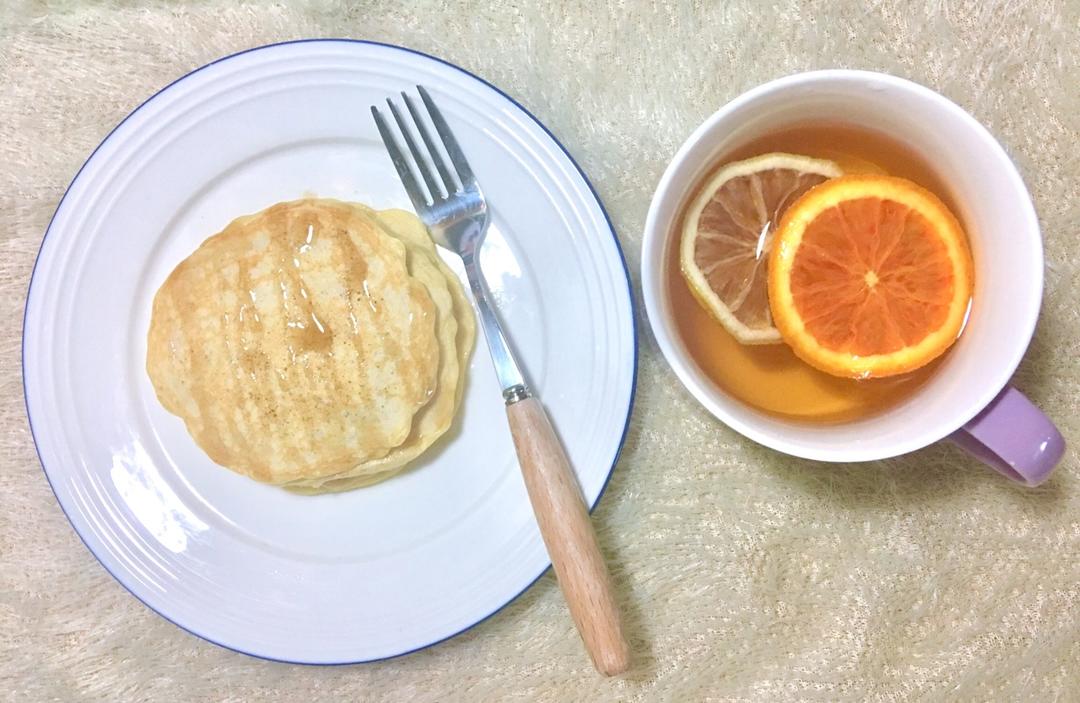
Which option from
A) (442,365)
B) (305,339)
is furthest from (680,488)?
(305,339)

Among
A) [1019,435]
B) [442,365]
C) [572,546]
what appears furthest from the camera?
[442,365]

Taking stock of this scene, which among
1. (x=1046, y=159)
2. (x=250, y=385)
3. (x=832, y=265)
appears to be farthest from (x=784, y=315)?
(x=250, y=385)

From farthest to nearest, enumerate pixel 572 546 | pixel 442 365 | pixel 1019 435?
1. pixel 442 365
2. pixel 572 546
3. pixel 1019 435

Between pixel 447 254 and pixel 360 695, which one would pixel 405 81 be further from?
pixel 360 695

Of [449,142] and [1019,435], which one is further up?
[449,142]

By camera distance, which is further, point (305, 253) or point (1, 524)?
point (1, 524)

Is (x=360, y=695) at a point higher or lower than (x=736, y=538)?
lower

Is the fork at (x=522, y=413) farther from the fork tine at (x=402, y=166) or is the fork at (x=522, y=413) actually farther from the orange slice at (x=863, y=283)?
the orange slice at (x=863, y=283)

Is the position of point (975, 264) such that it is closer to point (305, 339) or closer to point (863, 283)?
point (863, 283)
